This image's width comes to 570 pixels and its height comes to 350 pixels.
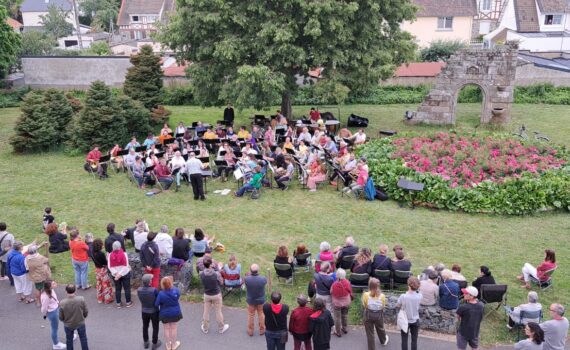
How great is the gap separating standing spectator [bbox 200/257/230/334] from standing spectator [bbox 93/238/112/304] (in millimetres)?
2365

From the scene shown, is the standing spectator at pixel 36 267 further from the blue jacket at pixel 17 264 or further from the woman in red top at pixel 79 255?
the woman in red top at pixel 79 255

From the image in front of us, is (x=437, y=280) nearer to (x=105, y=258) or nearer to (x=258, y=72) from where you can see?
(x=105, y=258)

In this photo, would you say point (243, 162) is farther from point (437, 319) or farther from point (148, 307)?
point (437, 319)

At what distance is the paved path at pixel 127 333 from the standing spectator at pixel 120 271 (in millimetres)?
286

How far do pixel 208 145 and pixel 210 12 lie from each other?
20.0 feet

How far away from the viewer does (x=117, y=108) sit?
23672mm

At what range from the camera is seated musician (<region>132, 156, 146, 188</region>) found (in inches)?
744

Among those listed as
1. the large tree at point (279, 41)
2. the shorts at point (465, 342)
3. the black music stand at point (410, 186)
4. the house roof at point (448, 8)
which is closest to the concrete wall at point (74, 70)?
the large tree at point (279, 41)

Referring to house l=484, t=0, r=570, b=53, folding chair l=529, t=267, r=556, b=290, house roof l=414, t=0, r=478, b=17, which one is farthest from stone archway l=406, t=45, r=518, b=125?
house roof l=414, t=0, r=478, b=17

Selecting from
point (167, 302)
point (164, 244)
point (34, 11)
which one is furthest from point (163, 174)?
point (34, 11)

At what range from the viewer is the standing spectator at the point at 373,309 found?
948 centimetres

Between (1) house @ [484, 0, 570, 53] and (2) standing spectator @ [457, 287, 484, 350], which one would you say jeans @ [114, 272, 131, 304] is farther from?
(1) house @ [484, 0, 570, 53]

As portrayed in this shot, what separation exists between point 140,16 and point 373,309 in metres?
73.8

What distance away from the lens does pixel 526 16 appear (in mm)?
54062
